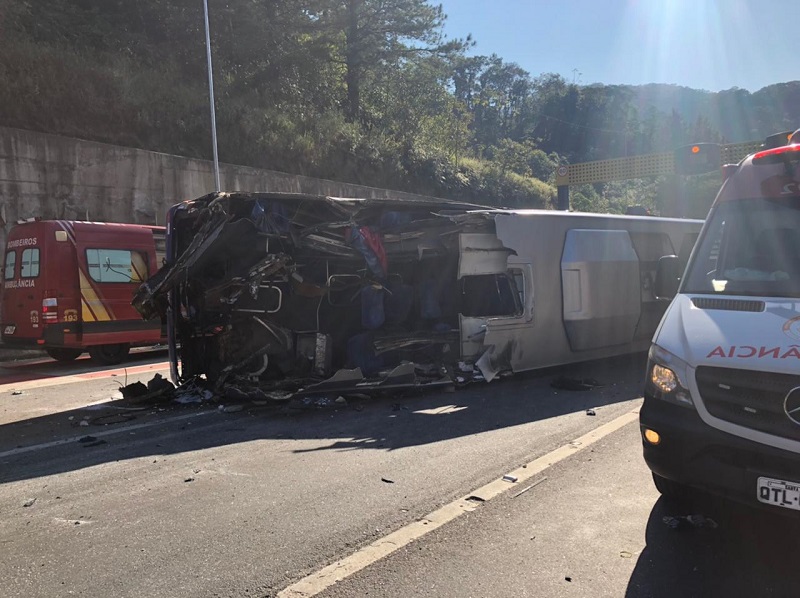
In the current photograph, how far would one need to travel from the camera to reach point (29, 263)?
10992 mm

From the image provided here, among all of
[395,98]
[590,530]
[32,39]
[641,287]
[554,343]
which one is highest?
[395,98]

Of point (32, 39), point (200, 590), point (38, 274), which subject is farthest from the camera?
point (32, 39)

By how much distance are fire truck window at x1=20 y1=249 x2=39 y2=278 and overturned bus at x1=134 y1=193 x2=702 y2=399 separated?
17.0 feet

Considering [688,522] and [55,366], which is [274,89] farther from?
[688,522]

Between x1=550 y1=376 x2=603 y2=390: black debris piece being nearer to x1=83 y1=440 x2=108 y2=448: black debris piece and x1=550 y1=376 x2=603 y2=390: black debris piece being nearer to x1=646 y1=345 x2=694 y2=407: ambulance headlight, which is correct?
x1=646 y1=345 x2=694 y2=407: ambulance headlight

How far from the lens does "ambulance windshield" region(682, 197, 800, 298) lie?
3.68m

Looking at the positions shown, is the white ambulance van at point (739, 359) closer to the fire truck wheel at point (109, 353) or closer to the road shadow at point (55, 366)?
the road shadow at point (55, 366)

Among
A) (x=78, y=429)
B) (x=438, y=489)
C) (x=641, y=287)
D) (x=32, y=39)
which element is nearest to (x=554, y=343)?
(x=641, y=287)

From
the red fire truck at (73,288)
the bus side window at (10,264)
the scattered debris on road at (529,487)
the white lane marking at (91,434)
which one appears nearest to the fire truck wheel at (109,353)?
the red fire truck at (73,288)

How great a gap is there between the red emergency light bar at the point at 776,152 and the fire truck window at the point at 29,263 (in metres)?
11.6

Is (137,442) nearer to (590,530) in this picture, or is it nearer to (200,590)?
(200,590)

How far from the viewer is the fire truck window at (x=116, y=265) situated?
A: 1137 cm

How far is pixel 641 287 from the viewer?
30.6 ft

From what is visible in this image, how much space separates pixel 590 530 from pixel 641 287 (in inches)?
259
